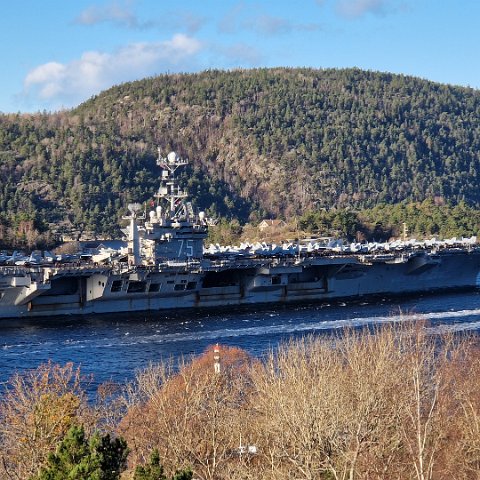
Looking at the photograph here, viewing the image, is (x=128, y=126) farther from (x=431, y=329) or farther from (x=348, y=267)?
(x=431, y=329)

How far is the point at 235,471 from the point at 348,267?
38605mm

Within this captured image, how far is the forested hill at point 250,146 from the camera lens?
12975 cm

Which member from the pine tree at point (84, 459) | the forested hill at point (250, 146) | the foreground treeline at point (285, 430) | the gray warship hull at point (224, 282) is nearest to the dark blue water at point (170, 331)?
the gray warship hull at point (224, 282)

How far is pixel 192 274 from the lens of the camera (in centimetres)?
5144

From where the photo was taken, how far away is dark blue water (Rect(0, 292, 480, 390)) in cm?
3775

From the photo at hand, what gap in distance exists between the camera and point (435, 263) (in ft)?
198

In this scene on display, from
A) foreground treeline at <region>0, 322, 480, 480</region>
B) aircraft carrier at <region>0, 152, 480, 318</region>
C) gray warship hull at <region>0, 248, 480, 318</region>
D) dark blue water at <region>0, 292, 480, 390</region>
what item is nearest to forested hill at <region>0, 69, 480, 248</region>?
aircraft carrier at <region>0, 152, 480, 318</region>

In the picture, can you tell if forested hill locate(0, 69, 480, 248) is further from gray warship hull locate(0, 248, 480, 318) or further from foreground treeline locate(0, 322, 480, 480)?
foreground treeline locate(0, 322, 480, 480)

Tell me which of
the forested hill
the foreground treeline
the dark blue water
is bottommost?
the dark blue water

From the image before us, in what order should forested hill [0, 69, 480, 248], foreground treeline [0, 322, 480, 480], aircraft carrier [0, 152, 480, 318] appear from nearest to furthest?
foreground treeline [0, 322, 480, 480]
aircraft carrier [0, 152, 480, 318]
forested hill [0, 69, 480, 248]

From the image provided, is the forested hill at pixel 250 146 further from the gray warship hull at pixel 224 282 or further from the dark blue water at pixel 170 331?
the dark blue water at pixel 170 331

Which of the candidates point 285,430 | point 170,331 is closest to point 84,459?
point 285,430

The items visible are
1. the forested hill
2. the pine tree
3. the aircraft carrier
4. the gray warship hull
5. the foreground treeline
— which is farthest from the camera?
the forested hill

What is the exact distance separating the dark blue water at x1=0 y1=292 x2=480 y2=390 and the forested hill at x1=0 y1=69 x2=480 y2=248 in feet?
229
